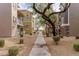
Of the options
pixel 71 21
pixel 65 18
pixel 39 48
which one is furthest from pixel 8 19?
pixel 71 21

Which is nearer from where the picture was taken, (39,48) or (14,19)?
(14,19)

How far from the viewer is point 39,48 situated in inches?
122

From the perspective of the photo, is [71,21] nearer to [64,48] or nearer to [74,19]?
[74,19]

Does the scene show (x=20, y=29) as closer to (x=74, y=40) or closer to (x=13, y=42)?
(x=13, y=42)

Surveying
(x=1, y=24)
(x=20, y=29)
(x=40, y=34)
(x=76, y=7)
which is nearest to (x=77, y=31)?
(x=76, y=7)

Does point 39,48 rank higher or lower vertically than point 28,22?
lower

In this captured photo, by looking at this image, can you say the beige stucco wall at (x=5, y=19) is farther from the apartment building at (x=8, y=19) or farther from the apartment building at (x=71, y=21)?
the apartment building at (x=71, y=21)

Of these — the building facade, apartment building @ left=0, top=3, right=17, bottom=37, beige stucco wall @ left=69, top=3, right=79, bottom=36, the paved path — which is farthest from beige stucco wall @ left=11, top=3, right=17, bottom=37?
beige stucco wall @ left=69, top=3, right=79, bottom=36

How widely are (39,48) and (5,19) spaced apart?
2.46ft

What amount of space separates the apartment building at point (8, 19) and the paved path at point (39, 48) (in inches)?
15.8

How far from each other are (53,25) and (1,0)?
3.14 feet

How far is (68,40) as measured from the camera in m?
3.06

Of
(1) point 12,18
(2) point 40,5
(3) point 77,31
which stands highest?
(2) point 40,5

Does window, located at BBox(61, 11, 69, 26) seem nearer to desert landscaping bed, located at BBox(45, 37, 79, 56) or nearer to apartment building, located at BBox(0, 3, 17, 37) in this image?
desert landscaping bed, located at BBox(45, 37, 79, 56)
